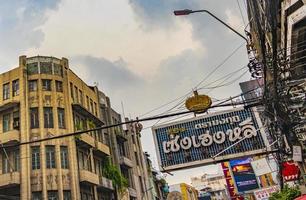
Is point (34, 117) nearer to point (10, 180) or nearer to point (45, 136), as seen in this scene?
point (45, 136)

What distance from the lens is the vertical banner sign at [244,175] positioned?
53.7m

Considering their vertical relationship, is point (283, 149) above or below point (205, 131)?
below

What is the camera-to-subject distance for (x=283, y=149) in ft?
44.5

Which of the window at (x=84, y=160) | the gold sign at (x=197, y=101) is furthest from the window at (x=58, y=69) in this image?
the gold sign at (x=197, y=101)

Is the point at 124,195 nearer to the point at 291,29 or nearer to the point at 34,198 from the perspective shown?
the point at 34,198

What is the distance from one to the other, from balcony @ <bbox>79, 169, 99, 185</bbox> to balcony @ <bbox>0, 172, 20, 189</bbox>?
18.9ft

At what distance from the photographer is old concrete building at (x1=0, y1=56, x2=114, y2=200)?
1210 inches

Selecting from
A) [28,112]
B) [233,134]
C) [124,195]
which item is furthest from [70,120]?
[233,134]

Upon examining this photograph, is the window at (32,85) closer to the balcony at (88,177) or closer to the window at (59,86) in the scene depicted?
the window at (59,86)

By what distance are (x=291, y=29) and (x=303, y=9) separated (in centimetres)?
83

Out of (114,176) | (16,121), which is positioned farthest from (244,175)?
(16,121)

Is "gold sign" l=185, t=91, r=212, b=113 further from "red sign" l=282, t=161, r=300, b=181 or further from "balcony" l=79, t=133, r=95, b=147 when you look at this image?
"balcony" l=79, t=133, r=95, b=147

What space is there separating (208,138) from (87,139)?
18.5m

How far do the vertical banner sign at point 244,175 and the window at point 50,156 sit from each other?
31301 mm
